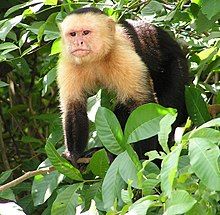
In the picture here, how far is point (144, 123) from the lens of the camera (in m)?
1.92

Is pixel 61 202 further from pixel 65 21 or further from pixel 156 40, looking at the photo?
pixel 156 40

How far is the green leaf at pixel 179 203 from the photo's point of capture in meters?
1.43

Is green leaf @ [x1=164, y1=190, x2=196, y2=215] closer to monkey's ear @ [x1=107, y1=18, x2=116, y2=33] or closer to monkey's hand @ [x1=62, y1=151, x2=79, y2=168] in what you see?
monkey's hand @ [x1=62, y1=151, x2=79, y2=168]

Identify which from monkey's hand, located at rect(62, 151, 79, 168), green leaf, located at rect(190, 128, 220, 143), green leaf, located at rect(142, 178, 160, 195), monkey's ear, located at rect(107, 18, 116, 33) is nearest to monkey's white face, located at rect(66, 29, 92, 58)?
monkey's ear, located at rect(107, 18, 116, 33)

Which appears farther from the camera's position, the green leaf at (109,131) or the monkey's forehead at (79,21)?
the monkey's forehead at (79,21)

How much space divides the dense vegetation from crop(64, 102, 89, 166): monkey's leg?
0.05 m

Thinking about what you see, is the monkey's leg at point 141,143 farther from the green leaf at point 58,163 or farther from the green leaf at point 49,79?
the green leaf at point 58,163

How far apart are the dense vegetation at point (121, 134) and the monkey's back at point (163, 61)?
0.25 ft

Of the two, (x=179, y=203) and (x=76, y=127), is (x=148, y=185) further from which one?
(x=76, y=127)

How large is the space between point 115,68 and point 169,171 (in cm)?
161

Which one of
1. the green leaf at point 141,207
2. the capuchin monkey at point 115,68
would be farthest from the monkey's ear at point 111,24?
the green leaf at point 141,207

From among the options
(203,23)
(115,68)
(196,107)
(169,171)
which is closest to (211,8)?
(203,23)

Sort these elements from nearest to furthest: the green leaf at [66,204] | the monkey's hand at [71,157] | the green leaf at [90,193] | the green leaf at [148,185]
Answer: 1. the green leaf at [148,185]
2. the green leaf at [66,204]
3. the green leaf at [90,193]
4. the monkey's hand at [71,157]

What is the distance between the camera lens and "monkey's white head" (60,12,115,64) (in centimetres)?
293
